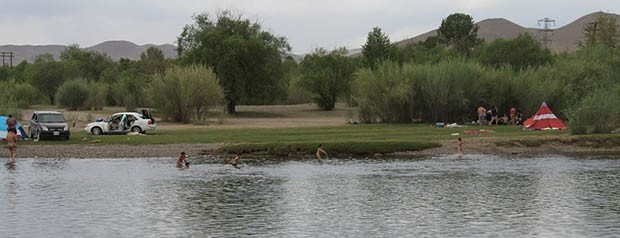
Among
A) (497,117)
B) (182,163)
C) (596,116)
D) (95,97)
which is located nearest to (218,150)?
(182,163)

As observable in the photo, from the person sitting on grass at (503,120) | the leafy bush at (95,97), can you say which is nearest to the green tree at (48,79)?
the leafy bush at (95,97)

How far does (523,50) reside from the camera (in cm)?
10262

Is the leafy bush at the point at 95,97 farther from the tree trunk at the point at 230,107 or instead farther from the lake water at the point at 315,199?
the lake water at the point at 315,199

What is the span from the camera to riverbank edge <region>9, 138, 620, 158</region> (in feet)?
145

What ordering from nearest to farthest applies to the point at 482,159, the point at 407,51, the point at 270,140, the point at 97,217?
the point at 97,217 < the point at 482,159 < the point at 270,140 < the point at 407,51

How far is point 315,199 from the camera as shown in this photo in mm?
27719

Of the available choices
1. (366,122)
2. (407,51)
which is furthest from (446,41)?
(366,122)

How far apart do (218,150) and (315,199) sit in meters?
18.2

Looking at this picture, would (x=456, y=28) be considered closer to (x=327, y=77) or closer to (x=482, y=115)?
(x=327, y=77)

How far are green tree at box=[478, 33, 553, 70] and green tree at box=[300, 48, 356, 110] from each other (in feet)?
56.6

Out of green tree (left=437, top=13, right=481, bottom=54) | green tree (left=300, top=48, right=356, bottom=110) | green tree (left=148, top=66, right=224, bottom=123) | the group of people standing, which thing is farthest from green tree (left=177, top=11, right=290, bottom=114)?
green tree (left=437, top=13, right=481, bottom=54)

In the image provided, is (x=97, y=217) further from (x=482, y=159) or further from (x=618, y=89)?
(x=618, y=89)

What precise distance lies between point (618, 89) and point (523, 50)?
147ft

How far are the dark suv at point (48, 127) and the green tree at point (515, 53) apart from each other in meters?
62.4
